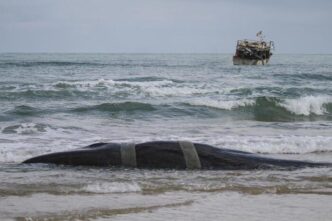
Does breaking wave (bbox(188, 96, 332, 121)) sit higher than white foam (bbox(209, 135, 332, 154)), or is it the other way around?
white foam (bbox(209, 135, 332, 154))

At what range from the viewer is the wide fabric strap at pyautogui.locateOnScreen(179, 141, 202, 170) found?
23.2 ft

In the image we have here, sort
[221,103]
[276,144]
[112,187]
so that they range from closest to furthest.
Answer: [112,187] < [276,144] < [221,103]

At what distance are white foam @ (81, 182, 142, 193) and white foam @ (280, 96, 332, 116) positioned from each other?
12549 millimetres

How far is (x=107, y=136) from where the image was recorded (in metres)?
10.7

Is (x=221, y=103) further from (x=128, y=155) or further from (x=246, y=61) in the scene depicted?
(x=246, y=61)

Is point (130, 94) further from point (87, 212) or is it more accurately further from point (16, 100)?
point (87, 212)

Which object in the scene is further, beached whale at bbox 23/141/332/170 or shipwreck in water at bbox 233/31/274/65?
shipwreck in water at bbox 233/31/274/65

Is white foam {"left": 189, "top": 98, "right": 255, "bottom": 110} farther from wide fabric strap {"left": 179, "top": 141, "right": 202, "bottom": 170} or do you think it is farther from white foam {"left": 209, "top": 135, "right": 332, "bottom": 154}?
Result: wide fabric strap {"left": 179, "top": 141, "right": 202, "bottom": 170}

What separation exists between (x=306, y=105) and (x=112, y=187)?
13.5 metres

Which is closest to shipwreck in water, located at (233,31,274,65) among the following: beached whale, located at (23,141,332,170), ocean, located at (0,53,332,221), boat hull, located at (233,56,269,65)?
boat hull, located at (233,56,269,65)

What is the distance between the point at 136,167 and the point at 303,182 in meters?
1.97

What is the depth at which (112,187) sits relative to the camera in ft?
19.0

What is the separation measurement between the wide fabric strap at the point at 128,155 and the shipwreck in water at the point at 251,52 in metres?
53.7

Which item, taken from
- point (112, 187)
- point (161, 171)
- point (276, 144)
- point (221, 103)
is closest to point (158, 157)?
point (161, 171)
